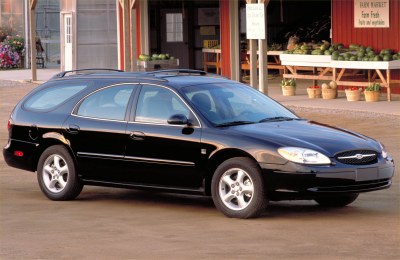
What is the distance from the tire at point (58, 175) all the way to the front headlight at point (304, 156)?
236cm

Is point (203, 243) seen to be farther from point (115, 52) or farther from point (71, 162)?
point (115, 52)

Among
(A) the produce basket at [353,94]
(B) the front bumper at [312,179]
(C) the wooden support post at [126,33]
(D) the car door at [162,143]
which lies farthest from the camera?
(C) the wooden support post at [126,33]

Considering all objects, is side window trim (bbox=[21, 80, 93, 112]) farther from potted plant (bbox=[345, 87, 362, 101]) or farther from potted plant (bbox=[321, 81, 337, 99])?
potted plant (bbox=[321, 81, 337, 99])

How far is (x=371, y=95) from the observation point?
2364 cm

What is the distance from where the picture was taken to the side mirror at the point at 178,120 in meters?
10.8

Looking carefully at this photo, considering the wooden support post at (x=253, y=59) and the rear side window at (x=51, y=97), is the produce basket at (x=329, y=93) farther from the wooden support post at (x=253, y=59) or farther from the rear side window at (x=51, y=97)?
the rear side window at (x=51, y=97)

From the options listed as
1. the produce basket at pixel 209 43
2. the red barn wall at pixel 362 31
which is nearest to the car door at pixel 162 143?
the red barn wall at pixel 362 31

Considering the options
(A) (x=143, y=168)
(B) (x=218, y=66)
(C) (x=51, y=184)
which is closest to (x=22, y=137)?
(C) (x=51, y=184)

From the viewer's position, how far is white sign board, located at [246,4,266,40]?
2294 centimetres

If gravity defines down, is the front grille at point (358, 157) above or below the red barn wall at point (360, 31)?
below

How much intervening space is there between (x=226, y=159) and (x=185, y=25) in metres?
26.0

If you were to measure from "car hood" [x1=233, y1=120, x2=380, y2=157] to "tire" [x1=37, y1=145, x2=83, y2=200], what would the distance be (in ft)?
6.01

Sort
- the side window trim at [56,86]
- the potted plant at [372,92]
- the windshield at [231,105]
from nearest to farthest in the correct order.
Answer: the windshield at [231,105] → the side window trim at [56,86] → the potted plant at [372,92]

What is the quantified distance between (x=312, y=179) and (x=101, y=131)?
92.7 inches
